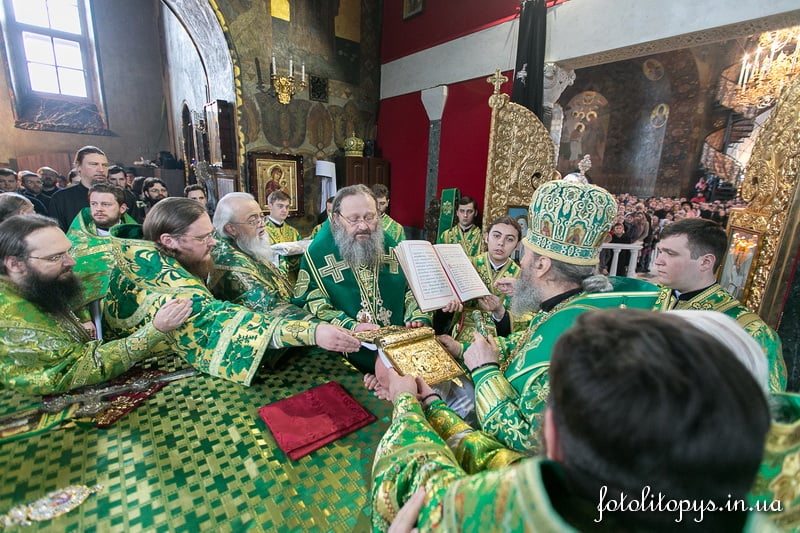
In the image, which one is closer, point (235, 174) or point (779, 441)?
point (779, 441)

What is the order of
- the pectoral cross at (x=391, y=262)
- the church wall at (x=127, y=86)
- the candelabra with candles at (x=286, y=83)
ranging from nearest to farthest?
the pectoral cross at (x=391, y=262) → the candelabra with candles at (x=286, y=83) → the church wall at (x=127, y=86)

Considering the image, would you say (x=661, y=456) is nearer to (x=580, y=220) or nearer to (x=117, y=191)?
(x=580, y=220)

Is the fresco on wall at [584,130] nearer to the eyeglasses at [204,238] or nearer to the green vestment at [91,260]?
the eyeglasses at [204,238]

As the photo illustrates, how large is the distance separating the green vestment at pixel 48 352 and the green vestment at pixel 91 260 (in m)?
1.33

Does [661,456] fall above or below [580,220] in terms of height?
below

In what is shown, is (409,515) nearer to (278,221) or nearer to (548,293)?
(548,293)

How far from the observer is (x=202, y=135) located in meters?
8.98

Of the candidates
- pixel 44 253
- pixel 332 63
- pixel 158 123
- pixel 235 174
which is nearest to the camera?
pixel 44 253

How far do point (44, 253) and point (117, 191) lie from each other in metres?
2.60

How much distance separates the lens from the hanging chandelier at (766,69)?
6582mm

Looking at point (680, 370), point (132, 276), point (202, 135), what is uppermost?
point (202, 135)

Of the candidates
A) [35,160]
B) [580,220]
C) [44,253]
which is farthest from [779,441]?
[35,160]

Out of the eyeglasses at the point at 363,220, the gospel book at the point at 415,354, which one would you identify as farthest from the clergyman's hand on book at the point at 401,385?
the eyeglasses at the point at 363,220

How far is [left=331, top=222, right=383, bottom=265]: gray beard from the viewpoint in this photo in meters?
3.04
